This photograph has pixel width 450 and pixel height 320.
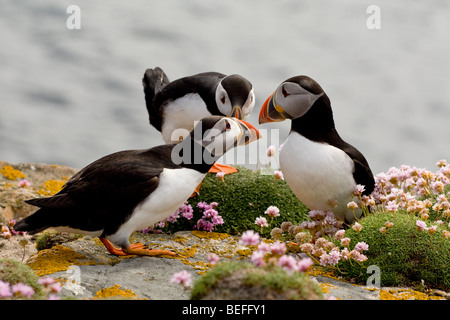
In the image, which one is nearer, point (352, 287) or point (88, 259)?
point (352, 287)

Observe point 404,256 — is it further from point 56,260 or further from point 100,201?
point 56,260

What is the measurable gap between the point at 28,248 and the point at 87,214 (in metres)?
2.93

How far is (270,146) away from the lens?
8203 mm

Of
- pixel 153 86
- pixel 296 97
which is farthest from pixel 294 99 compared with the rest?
pixel 153 86

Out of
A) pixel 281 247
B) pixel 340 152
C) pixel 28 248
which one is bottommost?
pixel 28 248

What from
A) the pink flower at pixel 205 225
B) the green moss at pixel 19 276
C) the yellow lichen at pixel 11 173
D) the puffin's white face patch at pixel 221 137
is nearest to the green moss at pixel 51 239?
the pink flower at pixel 205 225

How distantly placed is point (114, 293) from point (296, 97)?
3185mm

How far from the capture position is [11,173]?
38.4ft

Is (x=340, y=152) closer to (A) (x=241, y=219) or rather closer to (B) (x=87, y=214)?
(A) (x=241, y=219)

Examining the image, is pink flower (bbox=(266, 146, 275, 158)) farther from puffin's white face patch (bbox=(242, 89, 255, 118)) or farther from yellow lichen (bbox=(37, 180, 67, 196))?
yellow lichen (bbox=(37, 180, 67, 196))

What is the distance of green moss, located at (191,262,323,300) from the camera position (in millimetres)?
4055

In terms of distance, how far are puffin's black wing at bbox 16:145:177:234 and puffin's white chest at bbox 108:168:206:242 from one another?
6cm

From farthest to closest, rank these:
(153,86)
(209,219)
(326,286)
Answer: (153,86) < (209,219) < (326,286)
